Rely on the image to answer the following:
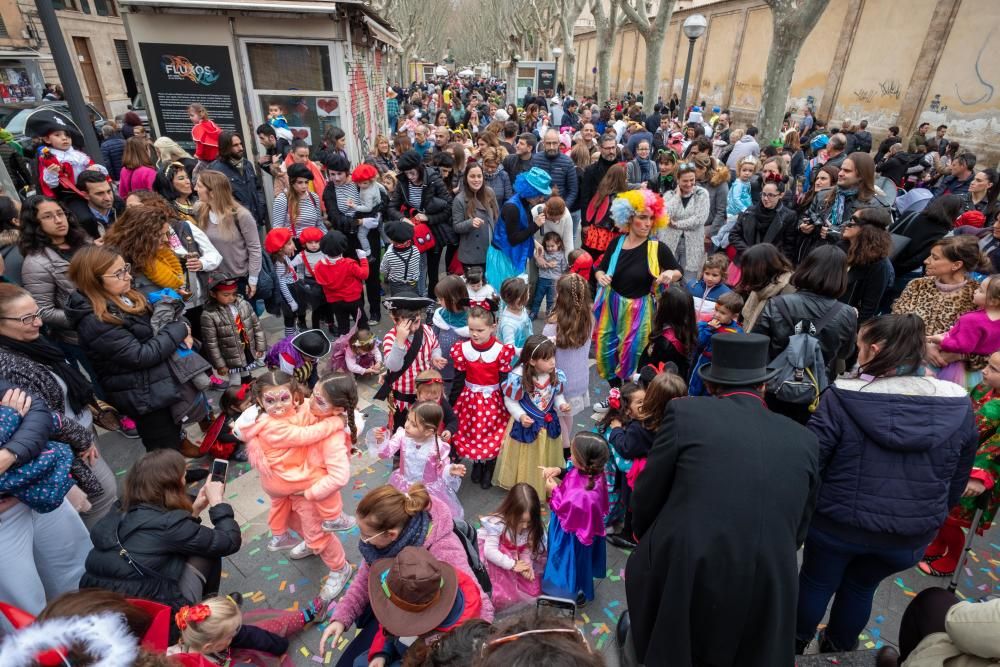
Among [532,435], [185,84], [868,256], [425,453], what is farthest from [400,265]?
[185,84]

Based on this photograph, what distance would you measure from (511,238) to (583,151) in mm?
3657

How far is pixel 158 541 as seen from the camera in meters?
2.46

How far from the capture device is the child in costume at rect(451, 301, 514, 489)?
390 centimetres

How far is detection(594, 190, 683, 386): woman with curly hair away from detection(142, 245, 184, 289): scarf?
3751 millimetres

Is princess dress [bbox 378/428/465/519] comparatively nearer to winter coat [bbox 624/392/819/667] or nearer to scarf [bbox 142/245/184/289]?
winter coat [bbox 624/392/819/667]

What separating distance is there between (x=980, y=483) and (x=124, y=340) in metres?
5.40

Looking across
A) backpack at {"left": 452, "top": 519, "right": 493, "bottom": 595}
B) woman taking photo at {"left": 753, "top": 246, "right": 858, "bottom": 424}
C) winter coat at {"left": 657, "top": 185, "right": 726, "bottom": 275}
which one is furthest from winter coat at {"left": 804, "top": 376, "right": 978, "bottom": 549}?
winter coat at {"left": 657, "top": 185, "right": 726, "bottom": 275}

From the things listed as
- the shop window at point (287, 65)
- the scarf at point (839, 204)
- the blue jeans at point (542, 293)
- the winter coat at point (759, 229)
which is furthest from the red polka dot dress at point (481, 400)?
the shop window at point (287, 65)

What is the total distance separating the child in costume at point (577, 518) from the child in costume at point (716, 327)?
150 cm

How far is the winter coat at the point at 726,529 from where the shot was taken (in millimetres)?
1969

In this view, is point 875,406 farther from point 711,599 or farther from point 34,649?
point 34,649

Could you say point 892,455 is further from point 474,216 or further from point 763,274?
point 474,216

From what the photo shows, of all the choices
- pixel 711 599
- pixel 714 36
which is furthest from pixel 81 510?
pixel 714 36

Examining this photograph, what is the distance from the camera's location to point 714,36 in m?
27.6
